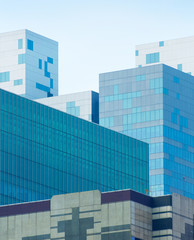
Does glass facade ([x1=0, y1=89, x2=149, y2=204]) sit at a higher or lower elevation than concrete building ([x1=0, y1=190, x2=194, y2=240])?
higher

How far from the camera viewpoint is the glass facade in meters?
173

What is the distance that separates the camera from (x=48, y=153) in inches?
7175

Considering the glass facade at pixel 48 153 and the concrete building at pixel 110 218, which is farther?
the glass facade at pixel 48 153

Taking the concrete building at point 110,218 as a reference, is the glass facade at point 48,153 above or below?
above

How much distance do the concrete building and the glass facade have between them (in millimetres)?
25616

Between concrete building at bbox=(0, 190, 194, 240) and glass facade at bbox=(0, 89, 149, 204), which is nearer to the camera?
concrete building at bbox=(0, 190, 194, 240)

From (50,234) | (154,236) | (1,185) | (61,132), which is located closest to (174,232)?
(154,236)

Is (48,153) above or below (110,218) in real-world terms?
above

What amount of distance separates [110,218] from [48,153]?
45.8 metres

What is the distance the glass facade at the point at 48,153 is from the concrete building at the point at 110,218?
2562 centimetres

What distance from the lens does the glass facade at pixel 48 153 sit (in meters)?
173

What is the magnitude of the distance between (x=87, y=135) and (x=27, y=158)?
64.9ft

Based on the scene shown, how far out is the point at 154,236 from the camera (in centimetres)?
14012

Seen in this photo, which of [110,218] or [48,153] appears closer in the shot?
[110,218]
